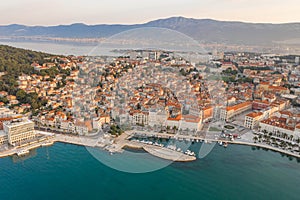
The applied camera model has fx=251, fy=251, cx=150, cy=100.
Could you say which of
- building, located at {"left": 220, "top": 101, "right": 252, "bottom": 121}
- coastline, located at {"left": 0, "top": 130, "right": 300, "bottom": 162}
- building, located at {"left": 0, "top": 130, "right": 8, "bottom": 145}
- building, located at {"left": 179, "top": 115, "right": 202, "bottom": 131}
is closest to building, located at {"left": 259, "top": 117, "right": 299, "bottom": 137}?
coastline, located at {"left": 0, "top": 130, "right": 300, "bottom": 162}

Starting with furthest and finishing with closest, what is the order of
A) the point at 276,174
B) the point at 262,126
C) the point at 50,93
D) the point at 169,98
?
the point at 50,93 → the point at 262,126 → the point at 169,98 → the point at 276,174

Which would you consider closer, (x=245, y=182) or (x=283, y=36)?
(x=245, y=182)

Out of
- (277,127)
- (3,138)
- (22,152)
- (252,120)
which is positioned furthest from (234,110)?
(3,138)

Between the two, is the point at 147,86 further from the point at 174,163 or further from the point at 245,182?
the point at 245,182

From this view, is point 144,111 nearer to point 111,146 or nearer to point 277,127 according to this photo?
point 111,146

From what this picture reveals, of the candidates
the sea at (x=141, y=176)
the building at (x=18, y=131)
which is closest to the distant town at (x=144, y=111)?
the building at (x=18, y=131)

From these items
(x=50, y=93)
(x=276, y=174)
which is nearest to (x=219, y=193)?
(x=276, y=174)
